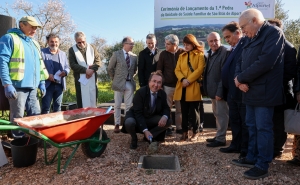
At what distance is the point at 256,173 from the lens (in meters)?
2.80

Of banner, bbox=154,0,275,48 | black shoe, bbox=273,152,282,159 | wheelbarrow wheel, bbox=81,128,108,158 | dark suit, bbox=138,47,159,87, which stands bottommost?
black shoe, bbox=273,152,282,159

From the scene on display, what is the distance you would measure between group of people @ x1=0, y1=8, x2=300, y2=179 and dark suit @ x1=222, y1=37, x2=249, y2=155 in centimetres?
1

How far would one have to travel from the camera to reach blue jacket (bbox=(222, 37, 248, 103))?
11.1 feet

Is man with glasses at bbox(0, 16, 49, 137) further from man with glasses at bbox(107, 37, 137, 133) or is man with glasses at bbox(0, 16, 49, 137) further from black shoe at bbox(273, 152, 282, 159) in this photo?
black shoe at bbox(273, 152, 282, 159)

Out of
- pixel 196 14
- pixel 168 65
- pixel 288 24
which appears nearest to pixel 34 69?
pixel 168 65

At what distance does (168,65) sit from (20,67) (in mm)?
2398

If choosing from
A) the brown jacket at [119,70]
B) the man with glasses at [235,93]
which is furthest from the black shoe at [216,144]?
the brown jacket at [119,70]

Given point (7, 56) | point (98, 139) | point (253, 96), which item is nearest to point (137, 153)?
point (98, 139)

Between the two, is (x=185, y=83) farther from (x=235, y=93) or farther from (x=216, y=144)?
(x=216, y=144)

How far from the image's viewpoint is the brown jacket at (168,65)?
15.1ft

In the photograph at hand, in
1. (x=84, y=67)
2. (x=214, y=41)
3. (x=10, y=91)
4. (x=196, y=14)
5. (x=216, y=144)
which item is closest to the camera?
(x=10, y=91)

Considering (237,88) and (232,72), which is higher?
(232,72)

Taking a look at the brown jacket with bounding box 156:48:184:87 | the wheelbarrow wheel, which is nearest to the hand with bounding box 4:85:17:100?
the wheelbarrow wheel

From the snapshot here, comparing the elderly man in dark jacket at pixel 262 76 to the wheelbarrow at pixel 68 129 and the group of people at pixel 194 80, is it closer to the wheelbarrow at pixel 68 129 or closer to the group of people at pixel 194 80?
the group of people at pixel 194 80
